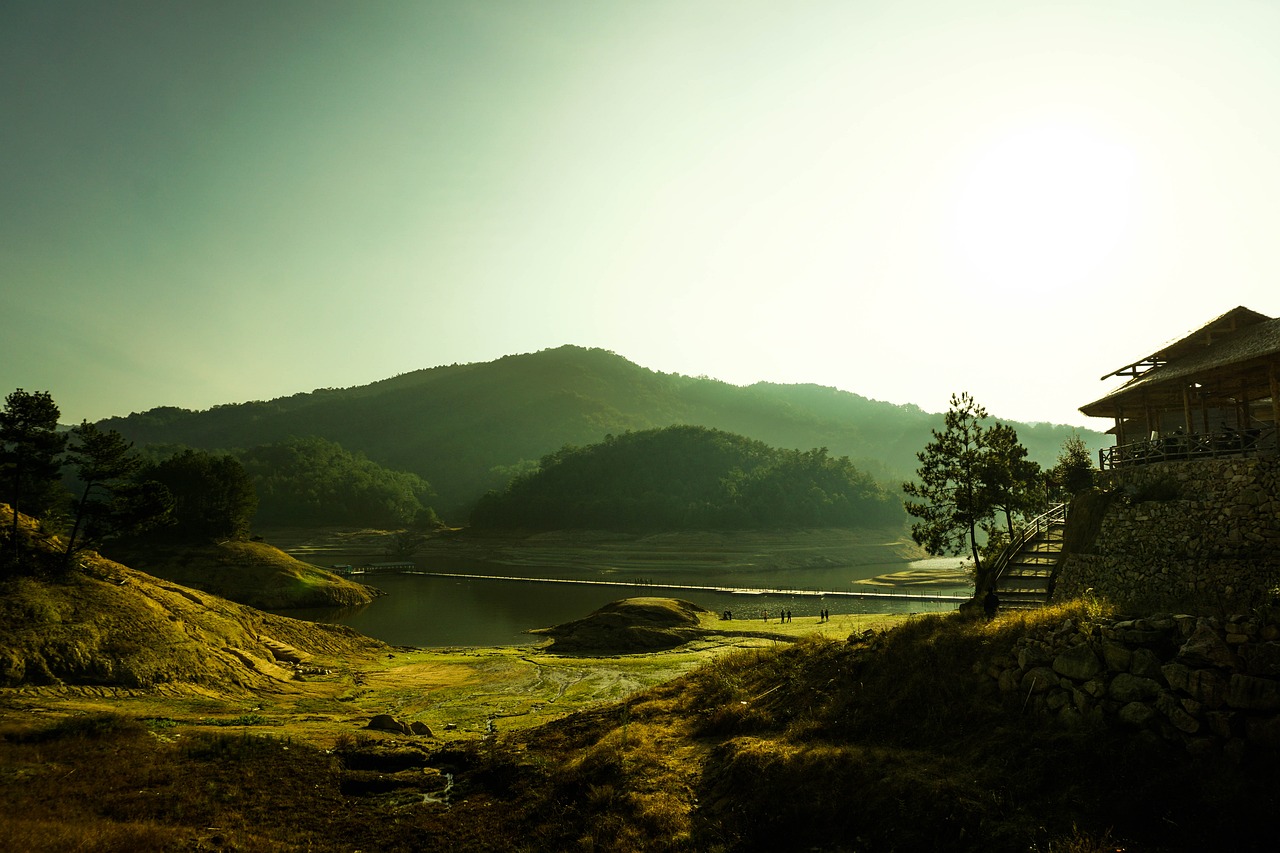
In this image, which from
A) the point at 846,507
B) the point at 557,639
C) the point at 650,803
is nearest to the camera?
the point at 650,803

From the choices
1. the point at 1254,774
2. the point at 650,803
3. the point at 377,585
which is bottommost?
the point at 377,585

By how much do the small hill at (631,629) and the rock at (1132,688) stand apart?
3287 cm

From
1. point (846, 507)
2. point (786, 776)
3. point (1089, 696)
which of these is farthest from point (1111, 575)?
point (846, 507)

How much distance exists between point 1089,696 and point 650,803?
8.01 meters

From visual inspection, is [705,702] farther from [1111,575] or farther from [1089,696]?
[1111,575]

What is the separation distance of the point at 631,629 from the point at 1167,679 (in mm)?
36294

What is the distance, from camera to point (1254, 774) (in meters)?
9.20

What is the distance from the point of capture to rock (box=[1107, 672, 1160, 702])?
1078 cm

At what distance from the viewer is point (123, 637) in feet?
77.7

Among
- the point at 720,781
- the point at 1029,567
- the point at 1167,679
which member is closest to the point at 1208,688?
the point at 1167,679

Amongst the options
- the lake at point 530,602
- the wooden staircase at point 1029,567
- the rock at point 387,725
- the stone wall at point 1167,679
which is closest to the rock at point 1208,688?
the stone wall at point 1167,679

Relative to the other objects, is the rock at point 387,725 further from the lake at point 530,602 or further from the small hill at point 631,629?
the lake at point 530,602

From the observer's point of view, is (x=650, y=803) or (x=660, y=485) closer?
(x=650, y=803)

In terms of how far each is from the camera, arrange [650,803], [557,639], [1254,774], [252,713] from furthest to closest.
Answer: [557,639]
[252,713]
[650,803]
[1254,774]
